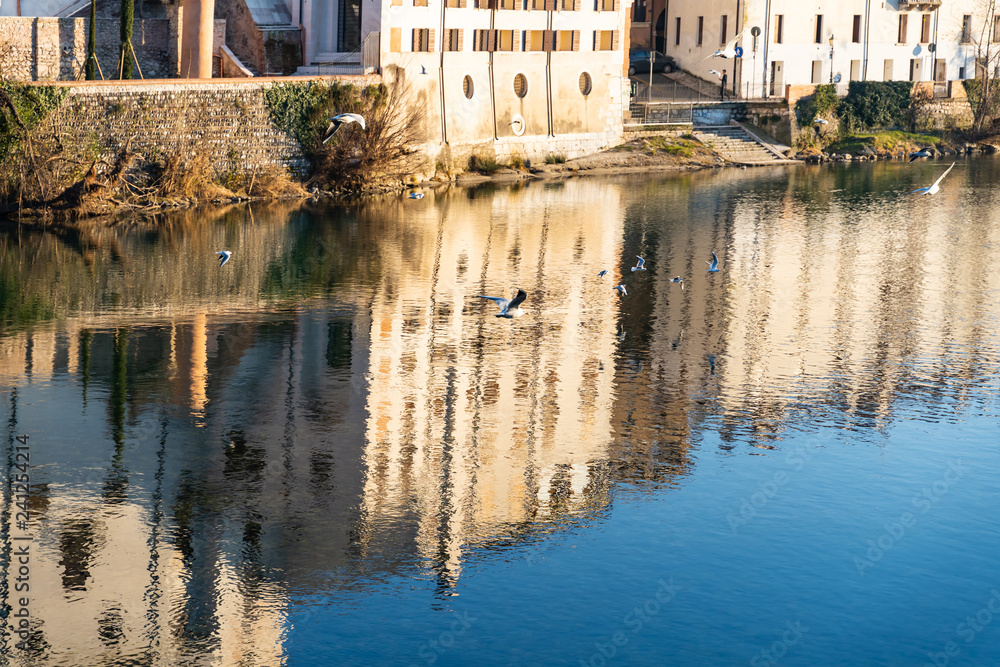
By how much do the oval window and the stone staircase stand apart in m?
12.7

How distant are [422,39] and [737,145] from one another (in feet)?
78.6

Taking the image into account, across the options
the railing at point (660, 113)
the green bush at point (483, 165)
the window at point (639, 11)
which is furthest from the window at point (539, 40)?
the window at point (639, 11)

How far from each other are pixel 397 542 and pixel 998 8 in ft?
281

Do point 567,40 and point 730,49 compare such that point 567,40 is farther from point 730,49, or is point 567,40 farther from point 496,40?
point 730,49

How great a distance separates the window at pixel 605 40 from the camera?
71812 mm

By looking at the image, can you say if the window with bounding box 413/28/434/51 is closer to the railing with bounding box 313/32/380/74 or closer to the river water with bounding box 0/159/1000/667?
the railing with bounding box 313/32/380/74

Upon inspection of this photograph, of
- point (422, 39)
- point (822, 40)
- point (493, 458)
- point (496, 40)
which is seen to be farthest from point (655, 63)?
point (493, 458)

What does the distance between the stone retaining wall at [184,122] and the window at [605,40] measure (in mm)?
18798

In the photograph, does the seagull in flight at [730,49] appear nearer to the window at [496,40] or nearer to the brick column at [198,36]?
the window at [496,40]

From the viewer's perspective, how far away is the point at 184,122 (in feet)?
172

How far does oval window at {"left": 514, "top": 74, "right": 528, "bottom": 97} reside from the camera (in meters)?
68.9

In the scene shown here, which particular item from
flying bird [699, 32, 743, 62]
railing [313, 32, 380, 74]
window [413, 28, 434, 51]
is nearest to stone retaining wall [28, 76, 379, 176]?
railing [313, 32, 380, 74]

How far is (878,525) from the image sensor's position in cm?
2138

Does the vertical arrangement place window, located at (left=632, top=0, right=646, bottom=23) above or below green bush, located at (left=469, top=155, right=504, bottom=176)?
above
